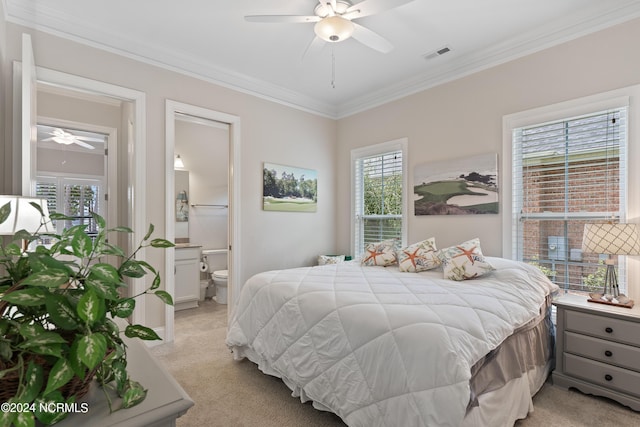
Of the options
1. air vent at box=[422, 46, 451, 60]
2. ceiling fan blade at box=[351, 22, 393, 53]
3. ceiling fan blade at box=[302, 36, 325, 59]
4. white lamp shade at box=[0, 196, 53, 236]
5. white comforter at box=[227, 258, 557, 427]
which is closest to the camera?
white comforter at box=[227, 258, 557, 427]

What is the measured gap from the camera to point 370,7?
214cm

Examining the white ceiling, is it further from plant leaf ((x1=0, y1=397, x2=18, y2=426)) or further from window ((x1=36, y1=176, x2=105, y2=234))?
window ((x1=36, y1=176, x2=105, y2=234))

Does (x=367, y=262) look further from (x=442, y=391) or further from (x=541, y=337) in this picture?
(x=442, y=391)

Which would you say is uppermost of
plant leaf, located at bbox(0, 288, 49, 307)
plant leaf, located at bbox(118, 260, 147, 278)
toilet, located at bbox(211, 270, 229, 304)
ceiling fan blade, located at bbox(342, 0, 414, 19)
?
ceiling fan blade, located at bbox(342, 0, 414, 19)

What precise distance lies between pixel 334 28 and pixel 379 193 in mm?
2379

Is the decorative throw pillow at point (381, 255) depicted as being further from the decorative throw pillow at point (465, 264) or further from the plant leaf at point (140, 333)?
the plant leaf at point (140, 333)

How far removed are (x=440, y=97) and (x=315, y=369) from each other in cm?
307

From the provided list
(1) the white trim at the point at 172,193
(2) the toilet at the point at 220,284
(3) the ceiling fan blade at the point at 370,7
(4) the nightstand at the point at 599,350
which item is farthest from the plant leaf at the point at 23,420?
(2) the toilet at the point at 220,284

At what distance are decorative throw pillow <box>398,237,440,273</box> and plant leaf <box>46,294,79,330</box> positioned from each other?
2.72 metres

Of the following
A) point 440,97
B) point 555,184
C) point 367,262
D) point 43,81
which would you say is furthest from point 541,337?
point 43,81

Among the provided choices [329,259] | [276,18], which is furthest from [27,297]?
[329,259]

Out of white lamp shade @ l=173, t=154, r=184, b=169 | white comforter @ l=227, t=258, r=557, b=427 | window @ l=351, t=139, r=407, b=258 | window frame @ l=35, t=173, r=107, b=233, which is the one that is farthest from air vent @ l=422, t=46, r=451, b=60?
window frame @ l=35, t=173, r=107, b=233

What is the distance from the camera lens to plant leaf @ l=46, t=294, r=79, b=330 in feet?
2.08

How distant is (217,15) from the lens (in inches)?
104
